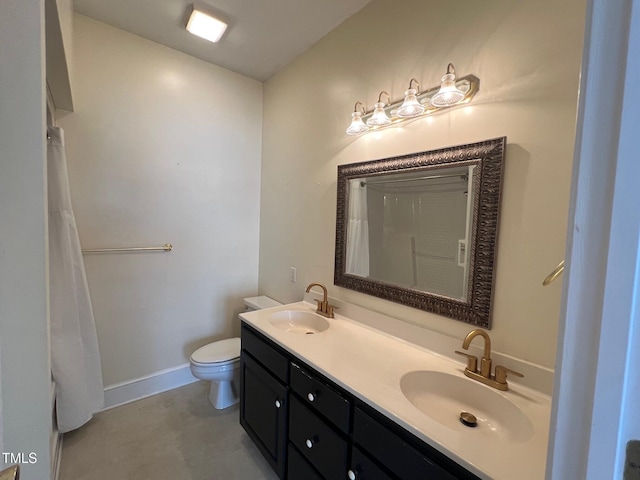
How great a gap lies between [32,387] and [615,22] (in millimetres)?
1357

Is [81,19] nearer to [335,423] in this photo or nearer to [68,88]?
[68,88]

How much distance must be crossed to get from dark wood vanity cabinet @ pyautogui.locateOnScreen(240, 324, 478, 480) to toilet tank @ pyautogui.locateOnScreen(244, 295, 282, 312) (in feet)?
2.03

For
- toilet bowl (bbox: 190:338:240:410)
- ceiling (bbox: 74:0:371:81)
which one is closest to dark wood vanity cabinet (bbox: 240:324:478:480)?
toilet bowl (bbox: 190:338:240:410)

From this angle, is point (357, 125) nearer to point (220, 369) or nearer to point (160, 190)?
point (160, 190)

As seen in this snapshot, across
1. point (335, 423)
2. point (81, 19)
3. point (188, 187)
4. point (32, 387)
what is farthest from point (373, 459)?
point (81, 19)

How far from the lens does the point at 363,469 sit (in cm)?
101

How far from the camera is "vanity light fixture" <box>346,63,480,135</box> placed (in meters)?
1.21

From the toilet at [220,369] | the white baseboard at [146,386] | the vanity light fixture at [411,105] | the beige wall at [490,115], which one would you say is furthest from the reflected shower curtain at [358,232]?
the white baseboard at [146,386]

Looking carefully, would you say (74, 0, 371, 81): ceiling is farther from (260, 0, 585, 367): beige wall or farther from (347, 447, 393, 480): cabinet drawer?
(347, 447, 393, 480): cabinet drawer

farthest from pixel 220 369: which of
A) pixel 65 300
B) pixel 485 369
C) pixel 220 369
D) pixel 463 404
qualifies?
pixel 485 369

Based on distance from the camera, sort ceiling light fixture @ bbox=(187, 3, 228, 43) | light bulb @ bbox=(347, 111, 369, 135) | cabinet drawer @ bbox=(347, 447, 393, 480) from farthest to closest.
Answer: ceiling light fixture @ bbox=(187, 3, 228, 43)
light bulb @ bbox=(347, 111, 369, 135)
cabinet drawer @ bbox=(347, 447, 393, 480)

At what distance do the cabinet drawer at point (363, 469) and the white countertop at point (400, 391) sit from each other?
209 millimetres

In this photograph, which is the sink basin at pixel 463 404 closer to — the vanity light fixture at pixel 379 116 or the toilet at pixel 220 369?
the vanity light fixture at pixel 379 116

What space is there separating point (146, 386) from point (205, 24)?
264 cm
